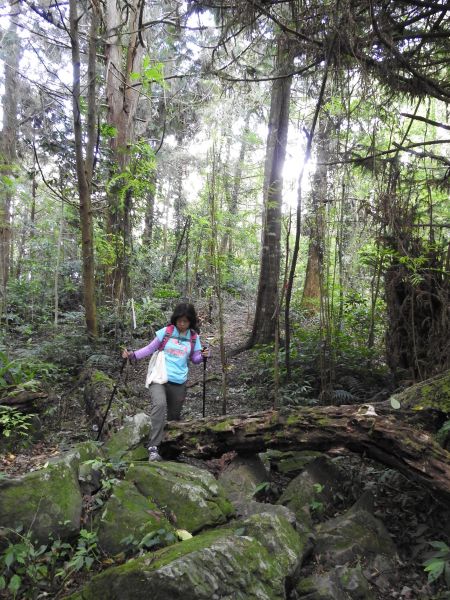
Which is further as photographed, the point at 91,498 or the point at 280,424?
the point at 280,424

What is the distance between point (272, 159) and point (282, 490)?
23.0 ft

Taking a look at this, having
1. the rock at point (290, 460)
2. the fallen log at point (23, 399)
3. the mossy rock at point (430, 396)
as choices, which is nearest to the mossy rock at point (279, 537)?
the rock at point (290, 460)

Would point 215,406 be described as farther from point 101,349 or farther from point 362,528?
point 362,528

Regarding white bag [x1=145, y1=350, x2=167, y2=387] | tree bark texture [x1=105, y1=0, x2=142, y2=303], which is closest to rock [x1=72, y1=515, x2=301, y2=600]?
white bag [x1=145, y1=350, x2=167, y2=387]

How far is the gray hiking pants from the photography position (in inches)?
196

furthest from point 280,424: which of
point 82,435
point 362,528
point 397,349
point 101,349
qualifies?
point 101,349

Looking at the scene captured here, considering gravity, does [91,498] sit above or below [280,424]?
below

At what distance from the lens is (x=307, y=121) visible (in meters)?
8.01

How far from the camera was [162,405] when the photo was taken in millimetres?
5066

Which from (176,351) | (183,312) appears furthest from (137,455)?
(183,312)

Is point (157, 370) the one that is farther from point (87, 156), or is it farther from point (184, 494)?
point (87, 156)

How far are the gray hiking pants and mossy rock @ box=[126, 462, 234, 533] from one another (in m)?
0.63

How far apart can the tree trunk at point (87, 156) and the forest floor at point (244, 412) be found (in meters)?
1.30

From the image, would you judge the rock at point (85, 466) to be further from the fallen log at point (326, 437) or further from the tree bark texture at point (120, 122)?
the tree bark texture at point (120, 122)
